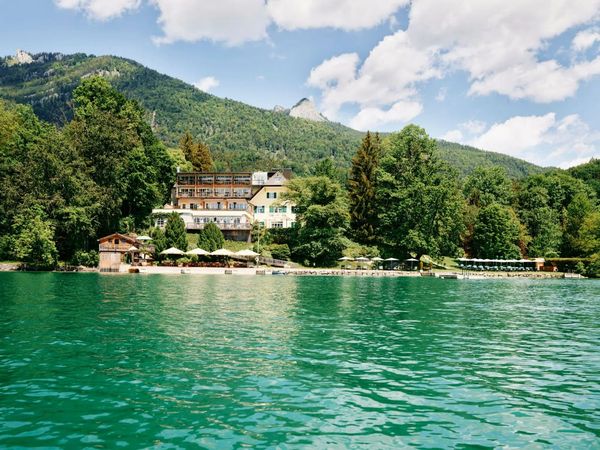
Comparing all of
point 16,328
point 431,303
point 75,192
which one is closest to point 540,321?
point 431,303

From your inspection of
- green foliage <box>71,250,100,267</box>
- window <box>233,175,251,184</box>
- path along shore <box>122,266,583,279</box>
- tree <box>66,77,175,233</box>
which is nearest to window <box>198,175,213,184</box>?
window <box>233,175,251,184</box>

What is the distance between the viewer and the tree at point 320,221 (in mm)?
76562

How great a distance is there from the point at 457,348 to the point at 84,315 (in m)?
16.7

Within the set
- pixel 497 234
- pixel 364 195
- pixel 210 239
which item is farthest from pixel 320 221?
pixel 497 234

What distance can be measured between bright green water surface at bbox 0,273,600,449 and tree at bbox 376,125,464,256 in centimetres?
5649

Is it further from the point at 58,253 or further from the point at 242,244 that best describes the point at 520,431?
the point at 242,244

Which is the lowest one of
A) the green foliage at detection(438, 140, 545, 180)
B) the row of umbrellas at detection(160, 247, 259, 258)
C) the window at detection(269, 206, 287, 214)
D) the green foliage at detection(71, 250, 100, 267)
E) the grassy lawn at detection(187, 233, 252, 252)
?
the green foliage at detection(71, 250, 100, 267)

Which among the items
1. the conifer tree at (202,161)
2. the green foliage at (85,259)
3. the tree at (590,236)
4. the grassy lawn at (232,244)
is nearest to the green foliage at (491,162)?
the tree at (590,236)

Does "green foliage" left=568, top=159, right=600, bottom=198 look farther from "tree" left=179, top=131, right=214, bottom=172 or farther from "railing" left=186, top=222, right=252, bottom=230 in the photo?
"tree" left=179, top=131, right=214, bottom=172

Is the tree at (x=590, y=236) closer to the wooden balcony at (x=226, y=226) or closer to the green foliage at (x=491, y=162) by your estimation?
the wooden balcony at (x=226, y=226)

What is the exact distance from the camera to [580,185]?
111 meters

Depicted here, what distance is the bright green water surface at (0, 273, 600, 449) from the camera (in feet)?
29.7

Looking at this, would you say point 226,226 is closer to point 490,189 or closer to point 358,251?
point 358,251

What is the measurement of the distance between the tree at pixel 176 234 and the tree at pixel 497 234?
55.0 m
